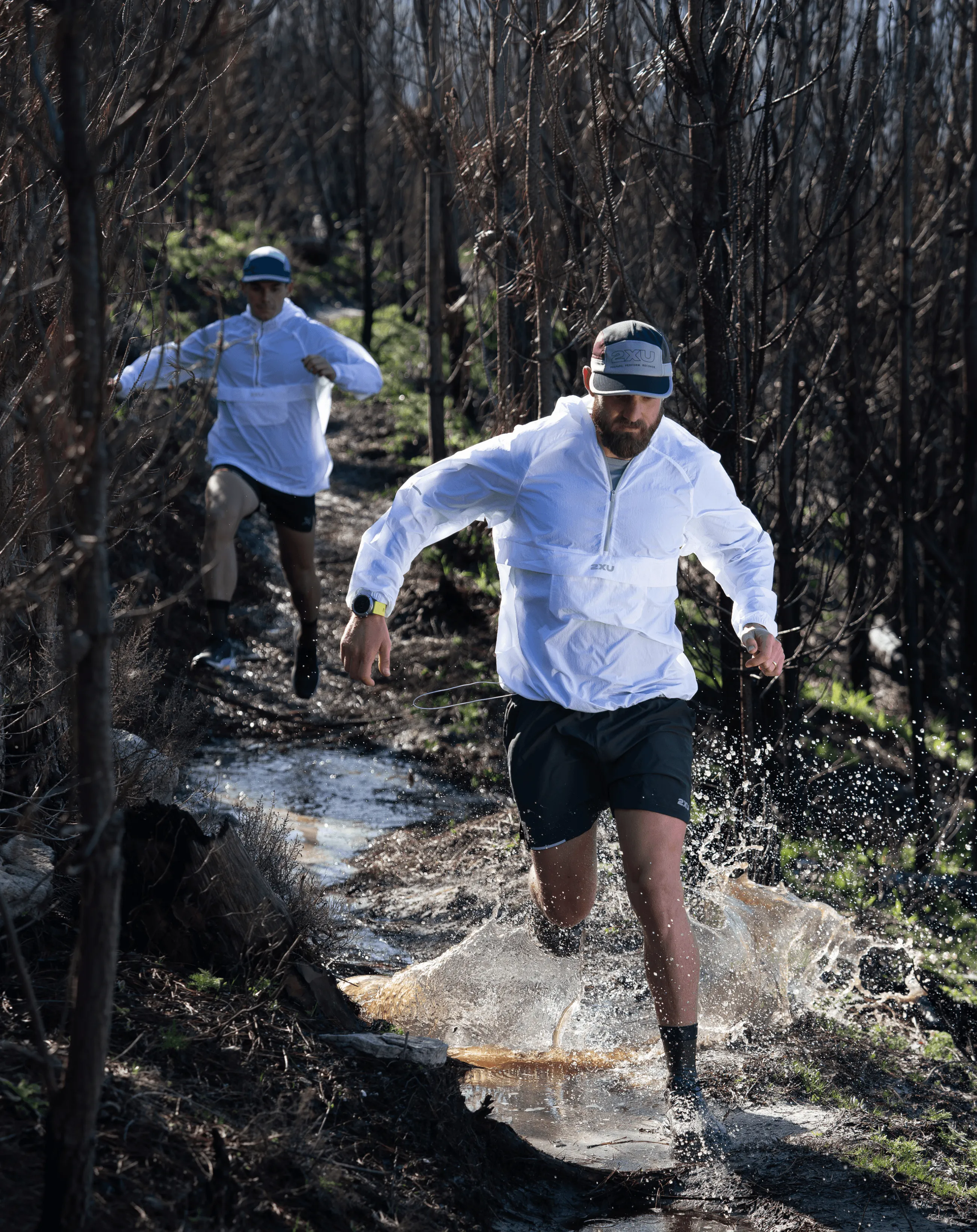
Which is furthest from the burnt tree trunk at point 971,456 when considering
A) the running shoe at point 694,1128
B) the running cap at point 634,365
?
the running shoe at point 694,1128

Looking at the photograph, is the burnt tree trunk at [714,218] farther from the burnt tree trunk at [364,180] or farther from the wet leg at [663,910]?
the burnt tree trunk at [364,180]

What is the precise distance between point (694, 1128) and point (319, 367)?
4.53 m

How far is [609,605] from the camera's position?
12.6ft

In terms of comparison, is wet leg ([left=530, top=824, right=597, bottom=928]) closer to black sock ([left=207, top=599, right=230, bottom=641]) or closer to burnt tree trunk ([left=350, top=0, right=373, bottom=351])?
black sock ([left=207, top=599, right=230, bottom=641])

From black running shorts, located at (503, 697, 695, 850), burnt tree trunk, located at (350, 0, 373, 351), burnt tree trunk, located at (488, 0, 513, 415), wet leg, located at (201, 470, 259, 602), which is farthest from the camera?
burnt tree trunk, located at (350, 0, 373, 351)

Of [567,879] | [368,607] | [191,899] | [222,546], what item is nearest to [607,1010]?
[567,879]

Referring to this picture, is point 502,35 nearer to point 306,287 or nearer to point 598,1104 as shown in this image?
point 598,1104

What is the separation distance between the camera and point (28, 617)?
460 cm

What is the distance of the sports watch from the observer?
3.79m

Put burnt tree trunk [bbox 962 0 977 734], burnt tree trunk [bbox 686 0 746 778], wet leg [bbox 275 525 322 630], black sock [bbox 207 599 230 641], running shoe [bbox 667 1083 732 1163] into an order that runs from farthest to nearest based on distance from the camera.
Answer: burnt tree trunk [bbox 962 0 977 734]
wet leg [bbox 275 525 322 630]
black sock [bbox 207 599 230 641]
burnt tree trunk [bbox 686 0 746 778]
running shoe [bbox 667 1083 732 1163]

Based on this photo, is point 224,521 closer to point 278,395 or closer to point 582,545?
point 278,395

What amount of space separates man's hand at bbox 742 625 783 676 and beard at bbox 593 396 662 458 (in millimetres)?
610

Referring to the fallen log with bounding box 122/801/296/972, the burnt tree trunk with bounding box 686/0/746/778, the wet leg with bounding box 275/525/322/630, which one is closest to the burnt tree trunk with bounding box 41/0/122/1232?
the fallen log with bounding box 122/801/296/972

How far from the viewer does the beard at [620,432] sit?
150 inches
